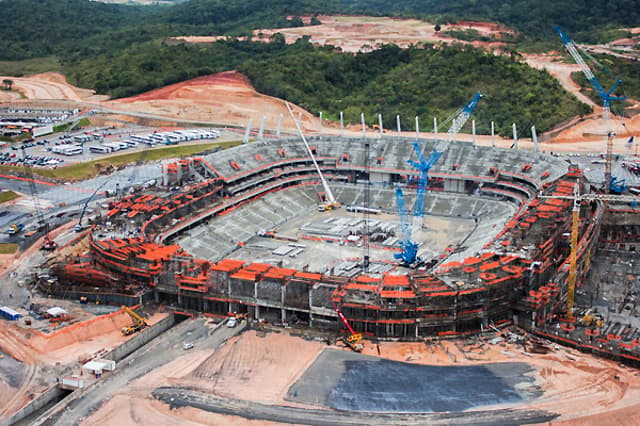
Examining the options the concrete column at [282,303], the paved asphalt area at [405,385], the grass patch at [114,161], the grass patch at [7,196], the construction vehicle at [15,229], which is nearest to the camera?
the paved asphalt area at [405,385]

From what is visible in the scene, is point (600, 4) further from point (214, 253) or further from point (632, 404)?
point (632, 404)

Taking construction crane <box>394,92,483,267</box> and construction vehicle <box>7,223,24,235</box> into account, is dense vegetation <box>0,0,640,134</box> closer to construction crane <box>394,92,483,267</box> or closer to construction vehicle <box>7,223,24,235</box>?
construction crane <box>394,92,483,267</box>

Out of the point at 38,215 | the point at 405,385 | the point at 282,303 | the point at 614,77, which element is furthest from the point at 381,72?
the point at 405,385

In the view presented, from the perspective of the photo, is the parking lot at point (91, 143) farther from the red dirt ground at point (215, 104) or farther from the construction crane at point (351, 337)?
the construction crane at point (351, 337)

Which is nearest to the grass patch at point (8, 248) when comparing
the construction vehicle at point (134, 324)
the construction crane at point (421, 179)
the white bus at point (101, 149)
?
the construction vehicle at point (134, 324)

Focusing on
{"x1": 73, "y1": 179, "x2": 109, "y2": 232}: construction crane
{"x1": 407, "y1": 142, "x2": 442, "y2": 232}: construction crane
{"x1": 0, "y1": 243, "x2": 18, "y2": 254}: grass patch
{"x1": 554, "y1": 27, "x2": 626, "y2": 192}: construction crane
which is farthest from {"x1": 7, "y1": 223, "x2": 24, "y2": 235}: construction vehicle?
{"x1": 554, "y1": 27, "x2": 626, "y2": 192}: construction crane

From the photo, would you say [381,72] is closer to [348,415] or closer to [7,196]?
[7,196]
